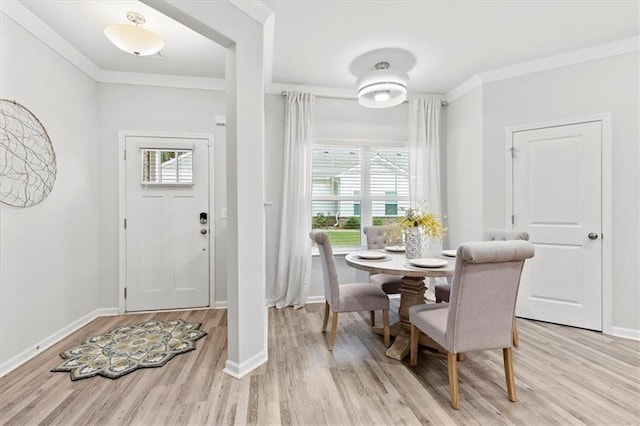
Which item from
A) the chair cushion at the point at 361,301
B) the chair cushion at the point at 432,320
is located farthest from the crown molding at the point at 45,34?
the chair cushion at the point at 432,320

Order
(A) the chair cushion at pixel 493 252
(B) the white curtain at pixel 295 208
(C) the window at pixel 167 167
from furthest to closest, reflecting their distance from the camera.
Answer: (B) the white curtain at pixel 295 208, (C) the window at pixel 167 167, (A) the chair cushion at pixel 493 252

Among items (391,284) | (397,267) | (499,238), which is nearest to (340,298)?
(397,267)

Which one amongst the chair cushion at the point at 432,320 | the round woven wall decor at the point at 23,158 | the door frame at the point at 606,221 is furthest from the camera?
the door frame at the point at 606,221

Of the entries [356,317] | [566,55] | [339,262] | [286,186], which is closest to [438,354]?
[356,317]

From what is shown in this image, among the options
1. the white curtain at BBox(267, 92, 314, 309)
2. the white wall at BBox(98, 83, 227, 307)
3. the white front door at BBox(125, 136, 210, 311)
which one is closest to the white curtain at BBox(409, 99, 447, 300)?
the white curtain at BBox(267, 92, 314, 309)

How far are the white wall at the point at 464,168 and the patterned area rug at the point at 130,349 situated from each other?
10.6 ft

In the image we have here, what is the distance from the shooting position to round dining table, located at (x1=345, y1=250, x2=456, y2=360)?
2082 millimetres

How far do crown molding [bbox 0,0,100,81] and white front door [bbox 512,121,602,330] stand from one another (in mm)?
4515

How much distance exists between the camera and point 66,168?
9.18 feet

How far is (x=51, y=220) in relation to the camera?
261 centimetres

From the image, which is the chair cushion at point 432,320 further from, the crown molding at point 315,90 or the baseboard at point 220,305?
the crown molding at point 315,90

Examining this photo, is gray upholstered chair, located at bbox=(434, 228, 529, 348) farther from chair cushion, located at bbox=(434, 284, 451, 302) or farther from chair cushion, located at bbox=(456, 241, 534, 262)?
chair cushion, located at bbox=(456, 241, 534, 262)

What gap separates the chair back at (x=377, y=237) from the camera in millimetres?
3363

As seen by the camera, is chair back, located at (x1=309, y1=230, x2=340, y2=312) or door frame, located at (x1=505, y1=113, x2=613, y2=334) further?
door frame, located at (x1=505, y1=113, x2=613, y2=334)
